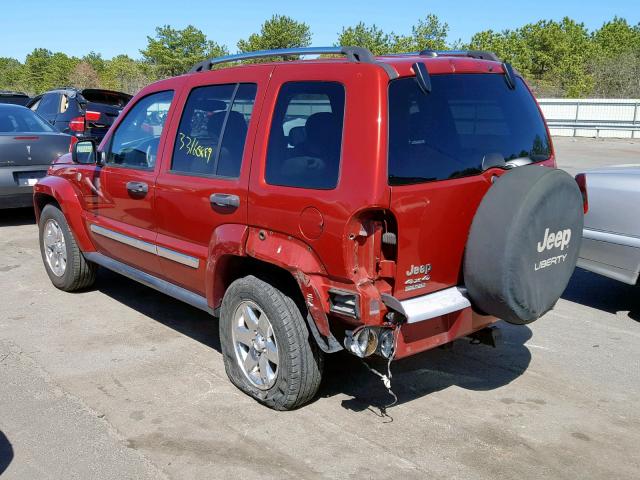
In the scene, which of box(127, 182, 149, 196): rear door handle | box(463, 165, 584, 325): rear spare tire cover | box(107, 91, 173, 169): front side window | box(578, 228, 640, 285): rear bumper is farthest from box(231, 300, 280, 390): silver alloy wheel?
box(578, 228, 640, 285): rear bumper

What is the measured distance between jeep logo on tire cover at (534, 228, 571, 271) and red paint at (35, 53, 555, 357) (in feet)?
1.30

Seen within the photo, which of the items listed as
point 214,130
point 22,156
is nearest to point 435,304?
point 214,130

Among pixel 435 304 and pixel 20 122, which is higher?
pixel 20 122

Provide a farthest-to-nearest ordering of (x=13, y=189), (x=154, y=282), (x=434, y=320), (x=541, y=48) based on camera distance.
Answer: (x=541, y=48)
(x=13, y=189)
(x=154, y=282)
(x=434, y=320)

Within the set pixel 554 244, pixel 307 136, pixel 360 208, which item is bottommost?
pixel 554 244

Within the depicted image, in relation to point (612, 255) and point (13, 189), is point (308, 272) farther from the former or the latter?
point (13, 189)

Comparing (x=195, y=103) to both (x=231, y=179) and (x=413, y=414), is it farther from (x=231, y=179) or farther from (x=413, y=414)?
(x=413, y=414)

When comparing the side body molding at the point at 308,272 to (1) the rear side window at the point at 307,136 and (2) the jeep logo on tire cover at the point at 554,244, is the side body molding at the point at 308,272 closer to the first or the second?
(1) the rear side window at the point at 307,136

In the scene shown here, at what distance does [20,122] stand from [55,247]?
13.6ft

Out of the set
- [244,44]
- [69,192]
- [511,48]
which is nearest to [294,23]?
[244,44]

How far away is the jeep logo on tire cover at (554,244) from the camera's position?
3.41m

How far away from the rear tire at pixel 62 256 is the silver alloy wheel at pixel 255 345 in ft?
8.33

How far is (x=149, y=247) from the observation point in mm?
4762

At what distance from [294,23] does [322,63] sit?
257 feet
